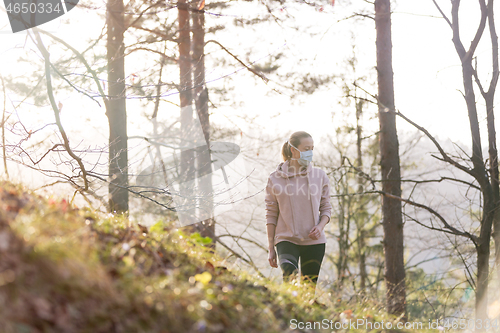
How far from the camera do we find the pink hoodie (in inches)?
141

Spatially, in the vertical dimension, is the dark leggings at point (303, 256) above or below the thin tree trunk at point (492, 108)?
below

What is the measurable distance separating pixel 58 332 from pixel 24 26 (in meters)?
3.80

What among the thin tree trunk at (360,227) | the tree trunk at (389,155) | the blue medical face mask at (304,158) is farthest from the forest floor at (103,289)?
the thin tree trunk at (360,227)

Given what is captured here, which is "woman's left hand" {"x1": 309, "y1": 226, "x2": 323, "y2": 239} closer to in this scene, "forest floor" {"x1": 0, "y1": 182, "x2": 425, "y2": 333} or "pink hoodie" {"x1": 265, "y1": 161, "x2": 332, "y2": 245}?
"pink hoodie" {"x1": 265, "y1": 161, "x2": 332, "y2": 245}

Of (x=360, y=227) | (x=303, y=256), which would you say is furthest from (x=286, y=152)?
(x=360, y=227)

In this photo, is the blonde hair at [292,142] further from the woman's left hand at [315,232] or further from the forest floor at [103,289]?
the forest floor at [103,289]

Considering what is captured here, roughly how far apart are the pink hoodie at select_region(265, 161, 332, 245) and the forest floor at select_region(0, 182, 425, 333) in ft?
3.47

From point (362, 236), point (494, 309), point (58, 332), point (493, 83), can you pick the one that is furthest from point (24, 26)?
point (362, 236)

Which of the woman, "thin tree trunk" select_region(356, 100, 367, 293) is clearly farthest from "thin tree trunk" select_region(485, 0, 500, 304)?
"thin tree trunk" select_region(356, 100, 367, 293)

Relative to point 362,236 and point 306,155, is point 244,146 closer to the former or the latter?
point 362,236

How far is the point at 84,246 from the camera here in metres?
1.74

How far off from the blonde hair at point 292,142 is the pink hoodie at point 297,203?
0.58ft

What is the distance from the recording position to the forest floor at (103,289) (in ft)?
4.48

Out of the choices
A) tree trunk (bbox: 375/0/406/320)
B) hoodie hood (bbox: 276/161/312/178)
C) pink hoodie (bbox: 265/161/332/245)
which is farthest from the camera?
tree trunk (bbox: 375/0/406/320)
